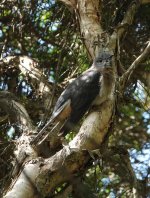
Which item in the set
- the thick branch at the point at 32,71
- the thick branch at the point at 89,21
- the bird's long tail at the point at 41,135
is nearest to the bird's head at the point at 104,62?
the thick branch at the point at 89,21

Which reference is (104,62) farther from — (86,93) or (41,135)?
(41,135)

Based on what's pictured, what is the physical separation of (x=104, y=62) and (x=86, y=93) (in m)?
0.40

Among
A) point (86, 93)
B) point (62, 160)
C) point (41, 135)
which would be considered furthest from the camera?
point (86, 93)

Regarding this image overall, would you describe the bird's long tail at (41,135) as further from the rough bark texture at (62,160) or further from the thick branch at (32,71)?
the thick branch at (32,71)

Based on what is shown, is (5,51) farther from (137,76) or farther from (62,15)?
(137,76)

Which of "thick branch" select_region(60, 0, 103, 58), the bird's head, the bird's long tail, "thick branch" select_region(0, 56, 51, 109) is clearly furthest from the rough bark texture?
"thick branch" select_region(0, 56, 51, 109)

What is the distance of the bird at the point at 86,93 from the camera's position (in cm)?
454

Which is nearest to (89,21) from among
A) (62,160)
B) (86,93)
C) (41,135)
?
(86,93)

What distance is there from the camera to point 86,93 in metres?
4.70

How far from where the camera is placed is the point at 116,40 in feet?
15.9

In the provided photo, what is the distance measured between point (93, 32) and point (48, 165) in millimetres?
1764

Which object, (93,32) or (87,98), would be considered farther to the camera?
(93,32)

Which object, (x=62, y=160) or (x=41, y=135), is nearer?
(x=62, y=160)

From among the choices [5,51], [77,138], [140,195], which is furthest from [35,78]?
[140,195]
